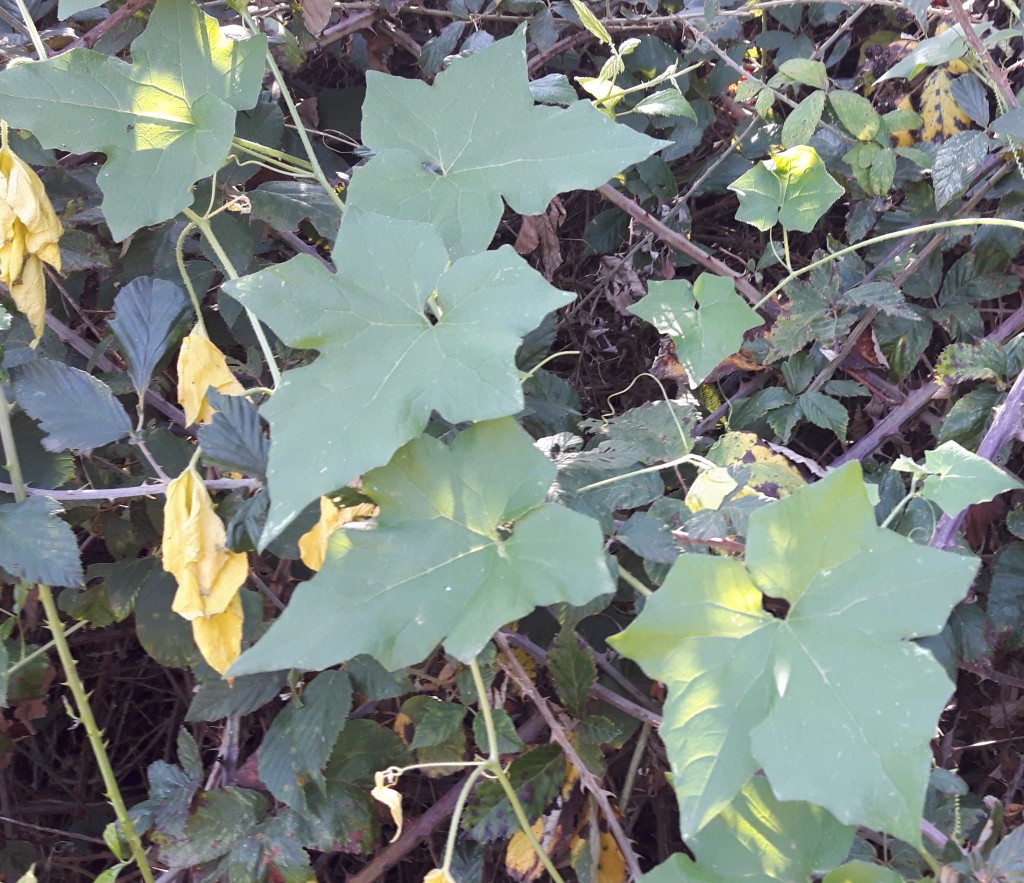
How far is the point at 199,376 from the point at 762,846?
69 cm

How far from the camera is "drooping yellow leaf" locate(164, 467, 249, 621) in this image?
73 centimetres

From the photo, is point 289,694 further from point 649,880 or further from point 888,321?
point 888,321

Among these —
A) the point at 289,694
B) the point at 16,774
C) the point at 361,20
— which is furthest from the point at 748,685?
the point at 16,774

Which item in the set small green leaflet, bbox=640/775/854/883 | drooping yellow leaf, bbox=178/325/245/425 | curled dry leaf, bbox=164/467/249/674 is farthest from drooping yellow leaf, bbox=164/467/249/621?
small green leaflet, bbox=640/775/854/883

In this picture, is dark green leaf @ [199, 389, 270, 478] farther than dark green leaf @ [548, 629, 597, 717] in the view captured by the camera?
No

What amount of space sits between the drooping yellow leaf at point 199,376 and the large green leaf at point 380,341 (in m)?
0.20

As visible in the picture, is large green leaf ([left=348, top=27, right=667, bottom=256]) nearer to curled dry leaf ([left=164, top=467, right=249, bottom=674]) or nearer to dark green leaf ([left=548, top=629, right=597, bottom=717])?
curled dry leaf ([left=164, top=467, right=249, bottom=674])

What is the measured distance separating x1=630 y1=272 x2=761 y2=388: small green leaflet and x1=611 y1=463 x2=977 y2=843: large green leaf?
0.43 meters

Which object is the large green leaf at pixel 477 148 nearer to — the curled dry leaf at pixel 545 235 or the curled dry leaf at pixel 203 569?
the curled dry leaf at pixel 203 569

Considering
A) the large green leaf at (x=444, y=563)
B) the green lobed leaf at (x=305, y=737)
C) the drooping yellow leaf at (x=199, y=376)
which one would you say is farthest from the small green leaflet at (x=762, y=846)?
→ the drooping yellow leaf at (x=199, y=376)

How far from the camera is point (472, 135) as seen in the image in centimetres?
86

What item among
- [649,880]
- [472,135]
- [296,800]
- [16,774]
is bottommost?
[16,774]

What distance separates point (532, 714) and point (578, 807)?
127mm

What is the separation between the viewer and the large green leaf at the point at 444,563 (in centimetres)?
60
